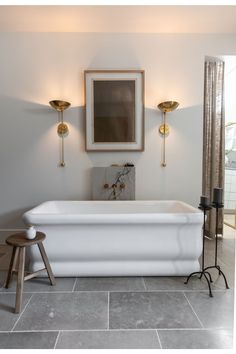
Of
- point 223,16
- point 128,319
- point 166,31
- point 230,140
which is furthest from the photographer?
point 230,140

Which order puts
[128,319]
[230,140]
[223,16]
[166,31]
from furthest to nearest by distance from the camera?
1. [230,140]
2. [166,31]
3. [223,16]
4. [128,319]

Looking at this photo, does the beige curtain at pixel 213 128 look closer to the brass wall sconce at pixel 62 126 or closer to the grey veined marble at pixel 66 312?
the brass wall sconce at pixel 62 126

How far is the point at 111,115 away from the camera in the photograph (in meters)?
3.40

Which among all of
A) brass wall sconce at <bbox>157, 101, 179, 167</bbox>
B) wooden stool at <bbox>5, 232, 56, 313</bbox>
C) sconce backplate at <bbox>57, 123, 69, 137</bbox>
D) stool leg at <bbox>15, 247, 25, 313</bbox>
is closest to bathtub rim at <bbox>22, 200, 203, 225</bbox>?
wooden stool at <bbox>5, 232, 56, 313</bbox>

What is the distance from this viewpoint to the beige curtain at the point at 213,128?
12.0 feet

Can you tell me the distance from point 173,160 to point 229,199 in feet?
7.78

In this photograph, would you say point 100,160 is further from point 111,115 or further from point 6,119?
point 6,119

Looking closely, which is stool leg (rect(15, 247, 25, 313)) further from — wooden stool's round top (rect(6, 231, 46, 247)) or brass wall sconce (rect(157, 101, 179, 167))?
brass wall sconce (rect(157, 101, 179, 167))

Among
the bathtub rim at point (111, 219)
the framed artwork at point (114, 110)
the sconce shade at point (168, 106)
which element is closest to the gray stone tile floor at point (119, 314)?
the bathtub rim at point (111, 219)

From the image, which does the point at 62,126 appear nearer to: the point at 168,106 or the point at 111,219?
the point at 168,106

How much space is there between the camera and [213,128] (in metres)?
3.71

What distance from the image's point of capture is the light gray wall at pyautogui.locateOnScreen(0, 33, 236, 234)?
3367 mm

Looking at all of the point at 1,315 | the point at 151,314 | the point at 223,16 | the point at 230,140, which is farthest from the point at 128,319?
the point at 230,140

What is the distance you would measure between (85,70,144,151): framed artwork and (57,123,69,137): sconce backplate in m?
0.29
